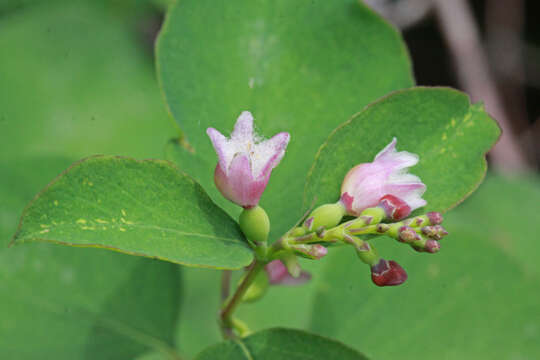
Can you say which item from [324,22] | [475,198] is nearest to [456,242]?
[324,22]

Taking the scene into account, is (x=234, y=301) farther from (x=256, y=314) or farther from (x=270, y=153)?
(x=256, y=314)

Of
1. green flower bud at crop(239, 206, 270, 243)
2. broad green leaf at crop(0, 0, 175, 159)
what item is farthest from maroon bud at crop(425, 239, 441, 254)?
broad green leaf at crop(0, 0, 175, 159)

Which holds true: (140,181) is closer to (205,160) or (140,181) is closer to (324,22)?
(205,160)

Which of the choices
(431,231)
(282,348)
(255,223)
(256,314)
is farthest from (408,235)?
(256,314)

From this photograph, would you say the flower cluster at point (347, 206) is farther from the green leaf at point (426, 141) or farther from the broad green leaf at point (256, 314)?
the broad green leaf at point (256, 314)

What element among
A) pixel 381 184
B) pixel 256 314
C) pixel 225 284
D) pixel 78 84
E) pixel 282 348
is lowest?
pixel 256 314
